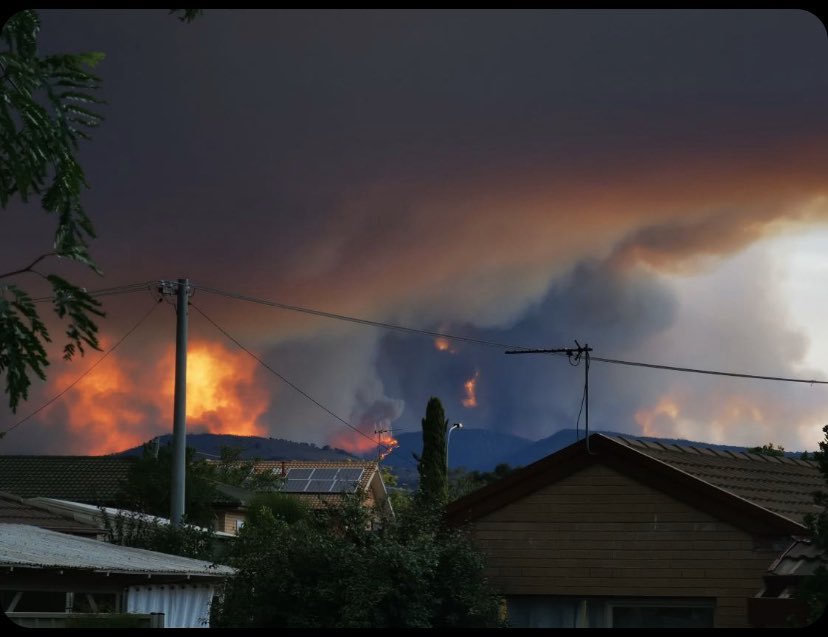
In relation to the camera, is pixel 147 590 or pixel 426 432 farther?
pixel 426 432

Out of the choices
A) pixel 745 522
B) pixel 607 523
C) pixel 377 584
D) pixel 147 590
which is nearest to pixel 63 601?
pixel 147 590

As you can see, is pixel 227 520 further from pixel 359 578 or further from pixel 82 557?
pixel 359 578

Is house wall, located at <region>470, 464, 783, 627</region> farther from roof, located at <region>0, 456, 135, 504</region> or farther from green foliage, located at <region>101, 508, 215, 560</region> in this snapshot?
roof, located at <region>0, 456, 135, 504</region>

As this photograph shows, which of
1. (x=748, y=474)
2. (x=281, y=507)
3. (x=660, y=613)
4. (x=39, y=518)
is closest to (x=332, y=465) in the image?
(x=281, y=507)

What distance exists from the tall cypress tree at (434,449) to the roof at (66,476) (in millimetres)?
13944

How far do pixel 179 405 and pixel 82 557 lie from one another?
9.16 m

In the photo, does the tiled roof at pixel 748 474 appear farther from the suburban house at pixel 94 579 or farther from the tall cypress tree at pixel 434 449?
the tall cypress tree at pixel 434 449

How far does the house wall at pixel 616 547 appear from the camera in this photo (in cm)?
1698

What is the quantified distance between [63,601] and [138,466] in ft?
43.6

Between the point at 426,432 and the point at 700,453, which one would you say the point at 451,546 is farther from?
the point at 426,432

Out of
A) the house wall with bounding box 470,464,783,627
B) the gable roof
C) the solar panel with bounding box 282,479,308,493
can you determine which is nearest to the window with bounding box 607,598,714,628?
the house wall with bounding box 470,464,783,627

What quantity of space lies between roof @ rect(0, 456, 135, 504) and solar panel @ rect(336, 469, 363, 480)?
2591 cm

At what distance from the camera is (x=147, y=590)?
91.0ft

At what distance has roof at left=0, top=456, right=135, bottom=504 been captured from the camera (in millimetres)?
52156
